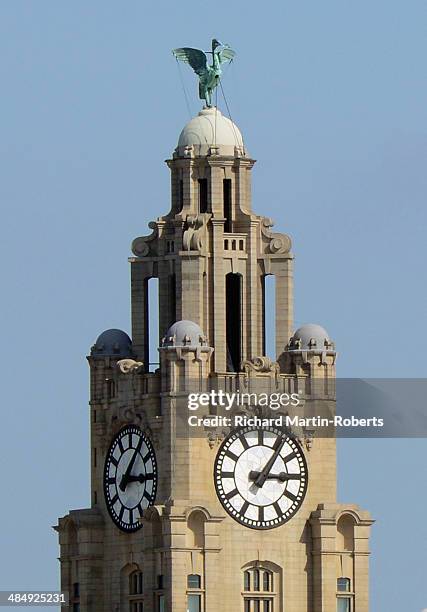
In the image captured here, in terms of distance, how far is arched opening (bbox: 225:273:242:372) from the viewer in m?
103

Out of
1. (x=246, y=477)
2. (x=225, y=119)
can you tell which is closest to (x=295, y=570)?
(x=246, y=477)

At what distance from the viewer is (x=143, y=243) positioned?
103625 mm

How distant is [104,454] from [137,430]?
1.35 meters

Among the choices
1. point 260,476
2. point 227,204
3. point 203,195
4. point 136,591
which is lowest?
point 136,591

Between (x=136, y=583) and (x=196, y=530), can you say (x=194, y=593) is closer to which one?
(x=196, y=530)

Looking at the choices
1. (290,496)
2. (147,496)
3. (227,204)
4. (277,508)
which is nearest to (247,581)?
(277,508)

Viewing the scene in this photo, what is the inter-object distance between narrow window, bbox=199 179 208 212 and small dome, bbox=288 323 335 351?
3335 mm

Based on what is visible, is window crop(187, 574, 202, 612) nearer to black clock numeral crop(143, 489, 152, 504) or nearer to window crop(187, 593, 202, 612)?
window crop(187, 593, 202, 612)

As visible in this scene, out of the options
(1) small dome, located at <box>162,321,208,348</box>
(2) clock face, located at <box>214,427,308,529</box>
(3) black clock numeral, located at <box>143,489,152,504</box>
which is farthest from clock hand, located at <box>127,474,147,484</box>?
(1) small dome, located at <box>162,321,208,348</box>

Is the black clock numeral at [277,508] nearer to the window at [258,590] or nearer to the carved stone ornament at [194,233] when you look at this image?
the window at [258,590]

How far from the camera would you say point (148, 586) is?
4023 inches

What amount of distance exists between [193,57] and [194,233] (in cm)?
386

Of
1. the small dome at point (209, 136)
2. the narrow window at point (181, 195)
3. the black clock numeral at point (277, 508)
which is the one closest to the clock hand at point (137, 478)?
the black clock numeral at point (277, 508)

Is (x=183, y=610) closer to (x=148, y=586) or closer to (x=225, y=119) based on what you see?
(x=148, y=586)
